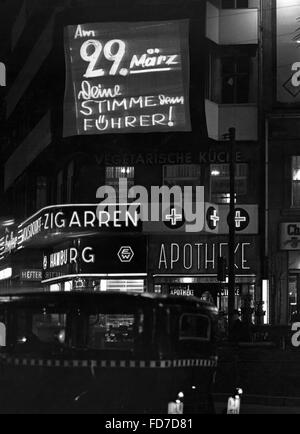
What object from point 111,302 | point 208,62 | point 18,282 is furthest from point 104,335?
point 18,282

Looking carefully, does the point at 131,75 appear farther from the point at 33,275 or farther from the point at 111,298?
the point at 111,298

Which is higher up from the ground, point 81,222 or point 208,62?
point 208,62

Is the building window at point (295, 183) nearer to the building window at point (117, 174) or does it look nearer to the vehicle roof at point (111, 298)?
the building window at point (117, 174)

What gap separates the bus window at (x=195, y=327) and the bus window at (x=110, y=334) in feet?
2.16

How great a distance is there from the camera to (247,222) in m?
32.1

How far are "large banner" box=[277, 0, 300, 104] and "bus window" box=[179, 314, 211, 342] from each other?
2171 cm

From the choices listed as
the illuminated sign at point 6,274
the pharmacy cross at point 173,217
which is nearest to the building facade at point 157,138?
the pharmacy cross at point 173,217

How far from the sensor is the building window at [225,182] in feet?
107

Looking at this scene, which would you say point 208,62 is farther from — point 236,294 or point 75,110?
point 236,294

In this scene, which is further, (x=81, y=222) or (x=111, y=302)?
(x=81, y=222)

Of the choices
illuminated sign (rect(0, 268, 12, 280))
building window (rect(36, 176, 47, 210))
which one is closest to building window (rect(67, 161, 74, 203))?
building window (rect(36, 176, 47, 210))

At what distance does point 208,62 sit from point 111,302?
23.1m

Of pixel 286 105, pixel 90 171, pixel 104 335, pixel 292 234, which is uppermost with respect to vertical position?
pixel 286 105

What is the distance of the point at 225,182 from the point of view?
3291 cm
